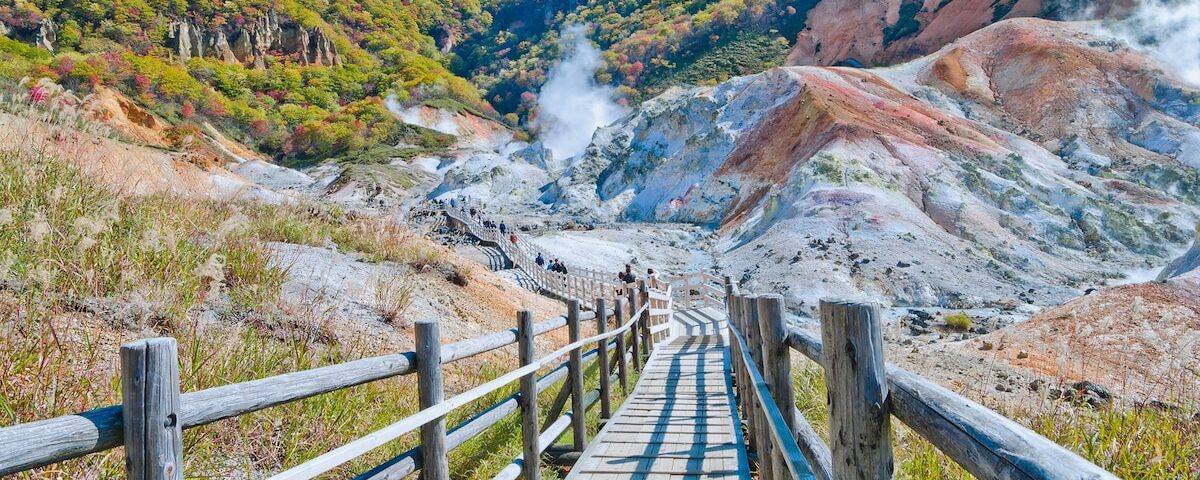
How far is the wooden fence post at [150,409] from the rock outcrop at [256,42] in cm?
9484

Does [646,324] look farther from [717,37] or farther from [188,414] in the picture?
[717,37]

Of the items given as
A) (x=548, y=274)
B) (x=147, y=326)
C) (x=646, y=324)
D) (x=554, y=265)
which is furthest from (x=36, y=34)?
(x=147, y=326)

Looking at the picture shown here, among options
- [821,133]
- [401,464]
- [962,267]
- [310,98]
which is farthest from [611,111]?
[401,464]

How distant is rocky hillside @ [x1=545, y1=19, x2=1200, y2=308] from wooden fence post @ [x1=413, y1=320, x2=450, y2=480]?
17.6m

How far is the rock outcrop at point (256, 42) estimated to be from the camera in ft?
268

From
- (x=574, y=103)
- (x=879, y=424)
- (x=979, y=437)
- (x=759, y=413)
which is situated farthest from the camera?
(x=574, y=103)

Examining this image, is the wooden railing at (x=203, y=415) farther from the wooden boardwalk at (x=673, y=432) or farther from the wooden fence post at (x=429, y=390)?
the wooden boardwalk at (x=673, y=432)

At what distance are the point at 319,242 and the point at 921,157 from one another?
29246 millimetres

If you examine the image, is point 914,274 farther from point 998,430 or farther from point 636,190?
point 636,190

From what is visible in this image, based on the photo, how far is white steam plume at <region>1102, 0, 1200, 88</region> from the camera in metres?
44.3

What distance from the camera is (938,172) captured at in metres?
29.1

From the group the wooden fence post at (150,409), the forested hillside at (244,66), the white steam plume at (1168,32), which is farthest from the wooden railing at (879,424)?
the white steam plume at (1168,32)

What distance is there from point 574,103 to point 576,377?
9721cm

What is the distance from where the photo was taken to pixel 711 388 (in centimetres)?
775
